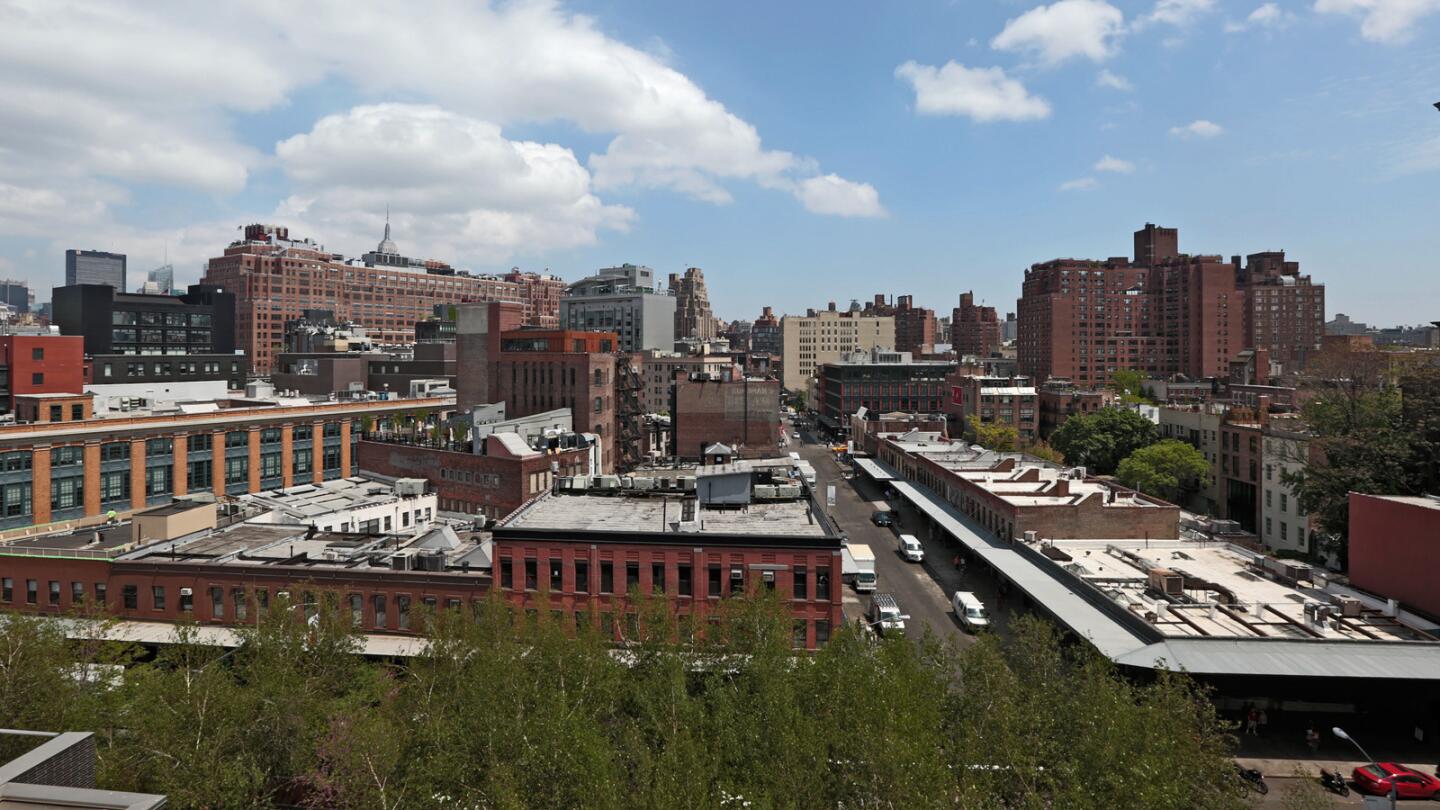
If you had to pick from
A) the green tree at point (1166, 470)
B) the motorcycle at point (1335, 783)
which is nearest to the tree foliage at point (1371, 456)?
the green tree at point (1166, 470)

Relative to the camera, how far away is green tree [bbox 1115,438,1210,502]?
298ft

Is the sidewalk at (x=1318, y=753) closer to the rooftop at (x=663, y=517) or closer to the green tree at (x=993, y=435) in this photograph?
the rooftop at (x=663, y=517)

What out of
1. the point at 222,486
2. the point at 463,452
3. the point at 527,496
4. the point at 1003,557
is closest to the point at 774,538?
A: the point at 1003,557

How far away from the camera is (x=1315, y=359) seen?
8600 centimetres

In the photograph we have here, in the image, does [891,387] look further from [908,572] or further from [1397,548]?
[1397,548]

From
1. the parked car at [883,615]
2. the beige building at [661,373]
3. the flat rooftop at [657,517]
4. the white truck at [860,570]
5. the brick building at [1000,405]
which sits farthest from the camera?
the beige building at [661,373]

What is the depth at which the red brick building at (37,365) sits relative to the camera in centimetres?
8350

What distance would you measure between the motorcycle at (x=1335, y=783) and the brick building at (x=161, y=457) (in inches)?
3524

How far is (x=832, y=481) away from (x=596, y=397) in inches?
1652

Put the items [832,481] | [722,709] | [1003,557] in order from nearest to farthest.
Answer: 1. [722,709]
2. [1003,557]
3. [832,481]

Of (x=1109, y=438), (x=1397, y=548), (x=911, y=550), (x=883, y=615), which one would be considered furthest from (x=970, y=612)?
(x=1109, y=438)

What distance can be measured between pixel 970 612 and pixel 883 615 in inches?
229

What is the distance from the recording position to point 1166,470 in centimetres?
9250

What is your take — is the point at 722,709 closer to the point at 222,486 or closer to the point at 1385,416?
the point at 1385,416
